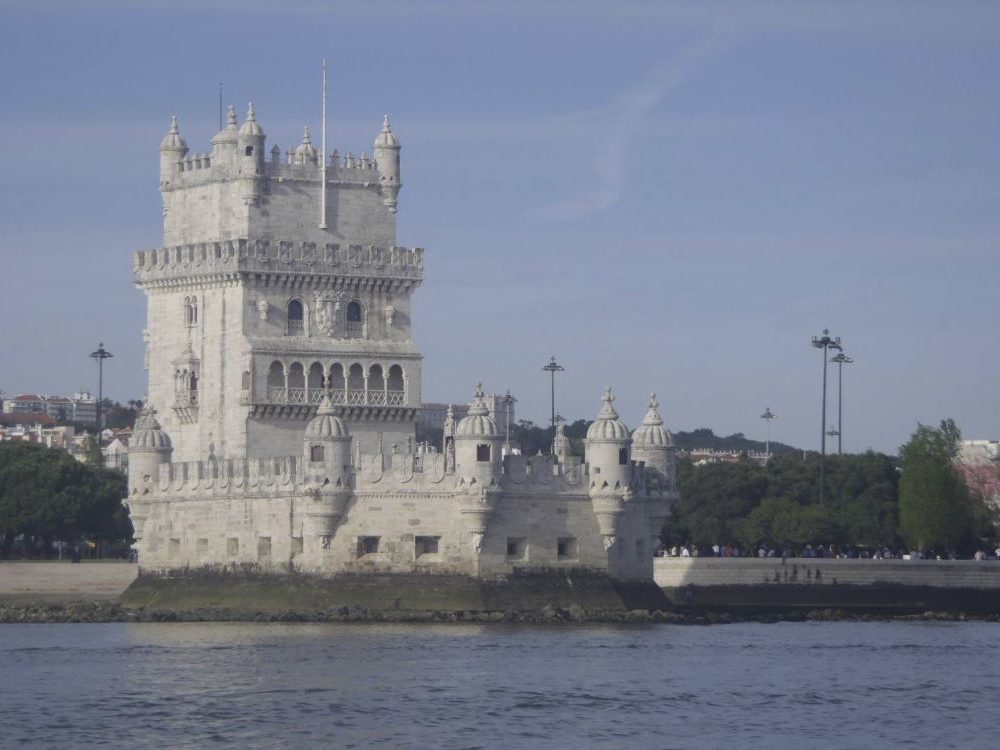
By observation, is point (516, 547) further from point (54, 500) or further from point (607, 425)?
point (54, 500)

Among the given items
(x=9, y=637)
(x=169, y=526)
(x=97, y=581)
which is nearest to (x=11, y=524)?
(x=97, y=581)

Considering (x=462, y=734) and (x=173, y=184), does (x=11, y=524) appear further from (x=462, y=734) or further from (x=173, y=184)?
(x=462, y=734)

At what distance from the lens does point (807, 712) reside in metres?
72.1

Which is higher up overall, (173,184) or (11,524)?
(173,184)

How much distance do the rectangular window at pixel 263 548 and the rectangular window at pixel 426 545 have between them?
6389mm

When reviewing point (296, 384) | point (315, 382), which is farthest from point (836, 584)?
point (296, 384)

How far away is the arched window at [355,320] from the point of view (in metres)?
109

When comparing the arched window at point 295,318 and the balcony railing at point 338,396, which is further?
the arched window at point 295,318

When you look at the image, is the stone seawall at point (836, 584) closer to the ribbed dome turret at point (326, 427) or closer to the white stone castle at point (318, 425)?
the white stone castle at point (318, 425)

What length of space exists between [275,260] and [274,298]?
5.03 ft

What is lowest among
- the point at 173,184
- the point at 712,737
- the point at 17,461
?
the point at 712,737

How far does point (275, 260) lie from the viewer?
351 feet

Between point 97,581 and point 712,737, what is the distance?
167 ft

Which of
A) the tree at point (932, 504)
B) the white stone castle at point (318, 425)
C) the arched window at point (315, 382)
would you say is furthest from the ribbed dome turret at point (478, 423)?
the tree at point (932, 504)
